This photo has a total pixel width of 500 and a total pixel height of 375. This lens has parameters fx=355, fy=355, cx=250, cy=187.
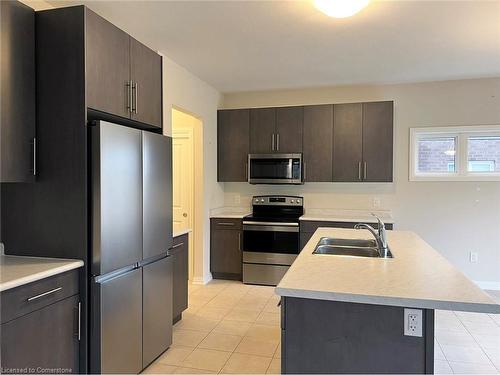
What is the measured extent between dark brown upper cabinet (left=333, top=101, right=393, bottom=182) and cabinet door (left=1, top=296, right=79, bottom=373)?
3.52 metres

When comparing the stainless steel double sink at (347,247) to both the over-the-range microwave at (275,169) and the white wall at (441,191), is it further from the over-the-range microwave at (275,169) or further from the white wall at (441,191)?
the white wall at (441,191)

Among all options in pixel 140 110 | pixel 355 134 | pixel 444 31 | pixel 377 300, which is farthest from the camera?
pixel 355 134

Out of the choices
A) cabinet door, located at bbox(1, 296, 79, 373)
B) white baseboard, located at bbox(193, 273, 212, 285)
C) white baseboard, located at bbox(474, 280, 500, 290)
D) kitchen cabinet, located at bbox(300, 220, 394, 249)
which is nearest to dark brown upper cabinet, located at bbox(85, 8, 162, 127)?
cabinet door, located at bbox(1, 296, 79, 373)

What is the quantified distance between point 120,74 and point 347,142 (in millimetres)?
3071

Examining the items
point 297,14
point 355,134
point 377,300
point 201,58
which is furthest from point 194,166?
point 377,300

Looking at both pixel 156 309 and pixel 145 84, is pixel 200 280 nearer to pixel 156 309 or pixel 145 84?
pixel 156 309

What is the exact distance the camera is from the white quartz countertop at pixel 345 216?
4.31 meters

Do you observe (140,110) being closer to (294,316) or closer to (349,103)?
(294,316)

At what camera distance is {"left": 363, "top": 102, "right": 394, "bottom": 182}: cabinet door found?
174 inches

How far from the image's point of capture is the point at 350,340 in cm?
160

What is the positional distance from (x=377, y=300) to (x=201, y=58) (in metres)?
3.01

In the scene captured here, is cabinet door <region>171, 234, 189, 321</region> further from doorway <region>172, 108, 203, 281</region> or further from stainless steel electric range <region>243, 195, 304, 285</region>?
stainless steel electric range <region>243, 195, 304, 285</region>

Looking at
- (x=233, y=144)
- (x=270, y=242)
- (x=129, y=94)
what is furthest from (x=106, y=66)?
(x=270, y=242)

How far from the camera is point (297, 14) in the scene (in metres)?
2.64
